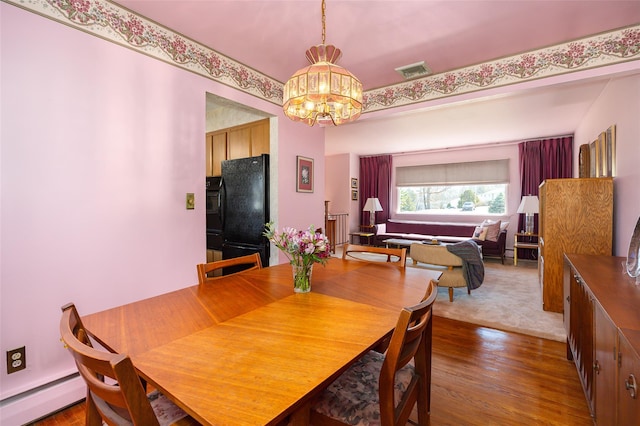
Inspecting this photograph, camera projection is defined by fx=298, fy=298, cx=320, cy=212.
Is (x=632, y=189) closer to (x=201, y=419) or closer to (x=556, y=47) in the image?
(x=556, y=47)

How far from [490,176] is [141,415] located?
738 cm

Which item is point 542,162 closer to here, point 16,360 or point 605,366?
point 605,366

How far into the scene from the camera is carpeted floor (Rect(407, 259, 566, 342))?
2.71m

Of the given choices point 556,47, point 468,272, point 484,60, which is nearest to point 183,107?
point 484,60

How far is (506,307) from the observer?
3.24 meters

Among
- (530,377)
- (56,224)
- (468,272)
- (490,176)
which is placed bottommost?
(530,377)

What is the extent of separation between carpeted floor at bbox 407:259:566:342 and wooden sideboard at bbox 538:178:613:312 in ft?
0.95

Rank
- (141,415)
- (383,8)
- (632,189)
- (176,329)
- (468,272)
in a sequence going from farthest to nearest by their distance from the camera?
(468,272), (632,189), (383,8), (176,329), (141,415)

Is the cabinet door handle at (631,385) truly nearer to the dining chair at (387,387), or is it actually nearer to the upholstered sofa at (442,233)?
the dining chair at (387,387)

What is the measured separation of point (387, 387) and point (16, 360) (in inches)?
77.8

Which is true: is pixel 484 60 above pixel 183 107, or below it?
above

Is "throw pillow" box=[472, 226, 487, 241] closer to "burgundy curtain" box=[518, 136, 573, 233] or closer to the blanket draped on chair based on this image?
"burgundy curtain" box=[518, 136, 573, 233]

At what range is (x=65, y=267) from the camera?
177cm

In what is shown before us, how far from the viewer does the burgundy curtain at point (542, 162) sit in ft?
18.7
